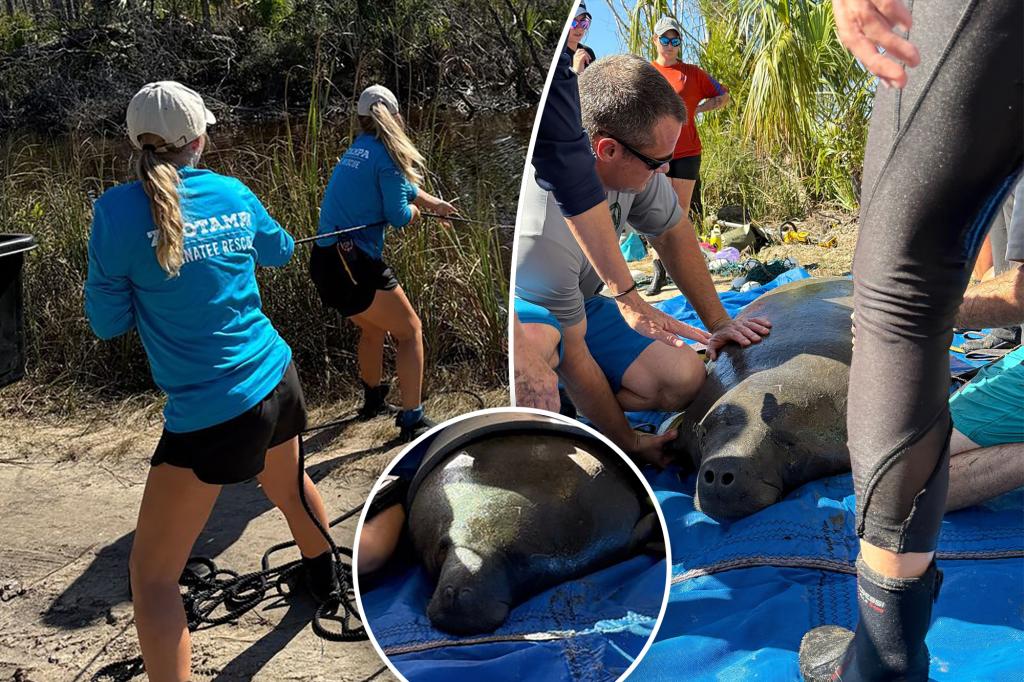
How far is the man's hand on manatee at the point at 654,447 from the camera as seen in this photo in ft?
6.89

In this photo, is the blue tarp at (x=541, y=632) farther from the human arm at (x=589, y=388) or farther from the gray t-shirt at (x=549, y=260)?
the gray t-shirt at (x=549, y=260)

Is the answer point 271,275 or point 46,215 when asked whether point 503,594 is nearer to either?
point 271,275

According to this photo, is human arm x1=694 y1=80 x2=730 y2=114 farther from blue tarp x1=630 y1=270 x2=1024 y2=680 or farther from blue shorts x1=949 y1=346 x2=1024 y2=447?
blue shorts x1=949 y1=346 x2=1024 y2=447

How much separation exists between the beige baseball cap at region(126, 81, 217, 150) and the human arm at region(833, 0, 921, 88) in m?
1.68

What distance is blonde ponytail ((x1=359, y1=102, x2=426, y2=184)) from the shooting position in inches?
159

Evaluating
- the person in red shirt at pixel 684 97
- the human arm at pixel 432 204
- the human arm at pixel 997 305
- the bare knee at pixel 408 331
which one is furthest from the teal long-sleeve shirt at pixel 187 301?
the human arm at pixel 432 204

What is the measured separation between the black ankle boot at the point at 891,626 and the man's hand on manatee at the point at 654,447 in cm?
65

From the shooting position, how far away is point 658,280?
2.29 metres

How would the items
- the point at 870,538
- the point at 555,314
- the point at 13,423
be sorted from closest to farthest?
the point at 870,538 < the point at 555,314 < the point at 13,423

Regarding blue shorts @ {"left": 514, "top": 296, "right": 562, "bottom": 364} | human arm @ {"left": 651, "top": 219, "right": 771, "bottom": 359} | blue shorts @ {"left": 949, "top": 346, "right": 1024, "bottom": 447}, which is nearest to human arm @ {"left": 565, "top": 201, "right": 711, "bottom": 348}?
blue shorts @ {"left": 514, "top": 296, "right": 562, "bottom": 364}

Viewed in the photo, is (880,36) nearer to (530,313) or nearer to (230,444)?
(530,313)

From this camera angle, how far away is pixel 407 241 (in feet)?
16.1

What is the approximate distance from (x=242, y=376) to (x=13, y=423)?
2.78 m

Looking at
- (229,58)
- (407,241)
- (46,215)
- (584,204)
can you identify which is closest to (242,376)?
(584,204)
